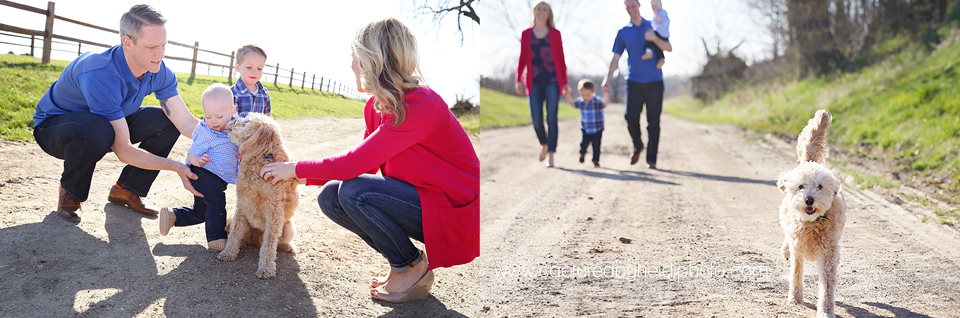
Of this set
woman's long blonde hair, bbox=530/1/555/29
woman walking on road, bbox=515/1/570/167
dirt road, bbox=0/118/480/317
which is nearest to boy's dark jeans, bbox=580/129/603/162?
woman walking on road, bbox=515/1/570/167

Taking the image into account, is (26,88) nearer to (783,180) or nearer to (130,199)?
(130,199)

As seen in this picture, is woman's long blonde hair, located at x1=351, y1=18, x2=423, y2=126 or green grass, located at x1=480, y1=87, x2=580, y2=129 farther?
Answer: green grass, located at x1=480, y1=87, x2=580, y2=129

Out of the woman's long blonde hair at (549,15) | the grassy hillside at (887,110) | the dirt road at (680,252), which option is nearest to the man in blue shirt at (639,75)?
the dirt road at (680,252)

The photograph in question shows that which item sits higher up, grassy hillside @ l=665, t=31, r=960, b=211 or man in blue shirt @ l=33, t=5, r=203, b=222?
grassy hillside @ l=665, t=31, r=960, b=211

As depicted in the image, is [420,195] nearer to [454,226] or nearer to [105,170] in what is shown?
[454,226]

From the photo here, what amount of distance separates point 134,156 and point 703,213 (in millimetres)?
4443

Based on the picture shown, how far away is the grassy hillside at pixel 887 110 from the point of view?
675 cm

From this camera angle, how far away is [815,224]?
2.75 metres

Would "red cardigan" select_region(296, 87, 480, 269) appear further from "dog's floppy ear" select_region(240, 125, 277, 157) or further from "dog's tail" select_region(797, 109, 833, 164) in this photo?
"dog's tail" select_region(797, 109, 833, 164)

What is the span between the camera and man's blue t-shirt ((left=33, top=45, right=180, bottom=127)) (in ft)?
11.7

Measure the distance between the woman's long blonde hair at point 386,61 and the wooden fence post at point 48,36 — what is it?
3.00m

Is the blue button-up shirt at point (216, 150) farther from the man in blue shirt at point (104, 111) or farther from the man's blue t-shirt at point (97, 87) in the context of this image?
the man's blue t-shirt at point (97, 87)

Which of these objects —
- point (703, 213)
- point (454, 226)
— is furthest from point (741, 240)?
point (454, 226)

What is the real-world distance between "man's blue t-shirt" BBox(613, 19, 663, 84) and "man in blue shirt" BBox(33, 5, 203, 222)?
3525 mm
